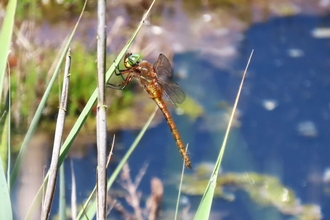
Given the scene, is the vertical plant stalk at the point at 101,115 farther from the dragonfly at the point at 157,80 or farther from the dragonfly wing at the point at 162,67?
the dragonfly wing at the point at 162,67

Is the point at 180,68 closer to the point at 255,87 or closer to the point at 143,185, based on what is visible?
the point at 255,87

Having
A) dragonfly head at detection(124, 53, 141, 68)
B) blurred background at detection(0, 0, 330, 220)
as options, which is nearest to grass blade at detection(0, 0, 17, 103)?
dragonfly head at detection(124, 53, 141, 68)

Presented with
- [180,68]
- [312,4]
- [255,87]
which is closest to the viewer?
[255,87]

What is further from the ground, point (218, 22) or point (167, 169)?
point (218, 22)

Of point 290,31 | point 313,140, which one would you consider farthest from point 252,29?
point 313,140

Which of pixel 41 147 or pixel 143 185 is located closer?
pixel 143 185

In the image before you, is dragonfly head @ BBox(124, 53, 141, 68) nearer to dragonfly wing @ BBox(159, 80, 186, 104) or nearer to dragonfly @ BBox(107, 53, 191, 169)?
dragonfly @ BBox(107, 53, 191, 169)

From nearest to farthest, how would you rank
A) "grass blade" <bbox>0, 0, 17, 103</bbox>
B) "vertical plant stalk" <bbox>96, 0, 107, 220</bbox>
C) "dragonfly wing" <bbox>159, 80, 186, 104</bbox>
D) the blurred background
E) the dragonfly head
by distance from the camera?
"vertical plant stalk" <bbox>96, 0, 107, 220</bbox> < "grass blade" <bbox>0, 0, 17, 103</bbox> < the dragonfly head < "dragonfly wing" <bbox>159, 80, 186, 104</bbox> < the blurred background
